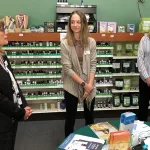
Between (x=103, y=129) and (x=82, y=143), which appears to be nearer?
(x=82, y=143)

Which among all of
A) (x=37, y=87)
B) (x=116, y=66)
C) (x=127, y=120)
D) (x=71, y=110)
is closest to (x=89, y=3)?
(x=116, y=66)

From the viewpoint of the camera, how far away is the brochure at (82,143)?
1.67 metres

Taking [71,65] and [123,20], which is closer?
[71,65]

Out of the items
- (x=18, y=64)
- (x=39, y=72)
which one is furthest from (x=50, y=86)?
(x=18, y=64)

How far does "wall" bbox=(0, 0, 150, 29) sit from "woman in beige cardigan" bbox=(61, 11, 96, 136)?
59.7 inches

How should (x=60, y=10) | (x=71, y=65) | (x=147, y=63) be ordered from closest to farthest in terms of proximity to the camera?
(x=71, y=65)
(x=147, y=63)
(x=60, y=10)

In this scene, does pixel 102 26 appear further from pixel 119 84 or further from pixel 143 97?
pixel 143 97

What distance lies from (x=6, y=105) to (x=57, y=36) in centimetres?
203

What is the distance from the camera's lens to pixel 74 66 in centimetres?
253

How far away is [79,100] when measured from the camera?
2.63 meters

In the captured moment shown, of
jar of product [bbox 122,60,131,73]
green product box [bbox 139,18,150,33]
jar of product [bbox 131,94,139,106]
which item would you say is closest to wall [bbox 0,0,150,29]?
green product box [bbox 139,18,150,33]

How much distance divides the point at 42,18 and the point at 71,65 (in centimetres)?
166

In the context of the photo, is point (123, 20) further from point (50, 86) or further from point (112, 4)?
point (50, 86)

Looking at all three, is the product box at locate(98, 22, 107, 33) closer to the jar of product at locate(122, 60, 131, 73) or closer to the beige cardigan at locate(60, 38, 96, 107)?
the jar of product at locate(122, 60, 131, 73)
